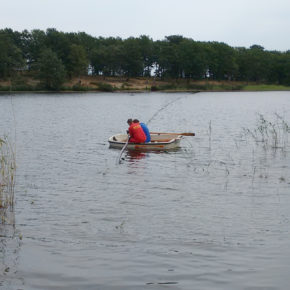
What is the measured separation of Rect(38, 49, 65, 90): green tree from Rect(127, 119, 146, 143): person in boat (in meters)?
71.4

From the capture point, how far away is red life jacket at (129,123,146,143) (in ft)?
69.8

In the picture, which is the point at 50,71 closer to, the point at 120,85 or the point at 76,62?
the point at 76,62

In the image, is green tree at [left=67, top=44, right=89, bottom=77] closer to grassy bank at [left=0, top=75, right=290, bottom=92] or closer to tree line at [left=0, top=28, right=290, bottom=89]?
tree line at [left=0, top=28, right=290, bottom=89]

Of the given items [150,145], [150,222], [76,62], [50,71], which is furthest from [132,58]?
[150,222]

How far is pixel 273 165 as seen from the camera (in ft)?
59.9

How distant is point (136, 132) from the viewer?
70.0 feet

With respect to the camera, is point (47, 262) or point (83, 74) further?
point (83, 74)

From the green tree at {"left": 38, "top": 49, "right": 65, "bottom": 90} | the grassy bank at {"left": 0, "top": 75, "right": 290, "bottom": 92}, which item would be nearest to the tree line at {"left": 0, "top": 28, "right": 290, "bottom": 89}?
the green tree at {"left": 38, "top": 49, "right": 65, "bottom": 90}

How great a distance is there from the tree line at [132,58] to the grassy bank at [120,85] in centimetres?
196

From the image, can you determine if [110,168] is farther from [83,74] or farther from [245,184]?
[83,74]

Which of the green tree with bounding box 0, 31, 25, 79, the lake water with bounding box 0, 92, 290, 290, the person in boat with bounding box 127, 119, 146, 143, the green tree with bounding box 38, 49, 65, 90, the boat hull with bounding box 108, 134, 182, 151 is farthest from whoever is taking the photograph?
the green tree with bounding box 38, 49, 65, 90

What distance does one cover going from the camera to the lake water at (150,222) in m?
7.61

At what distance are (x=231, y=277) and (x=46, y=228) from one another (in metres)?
4.21

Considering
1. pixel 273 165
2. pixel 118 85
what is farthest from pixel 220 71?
pixel 273 165
